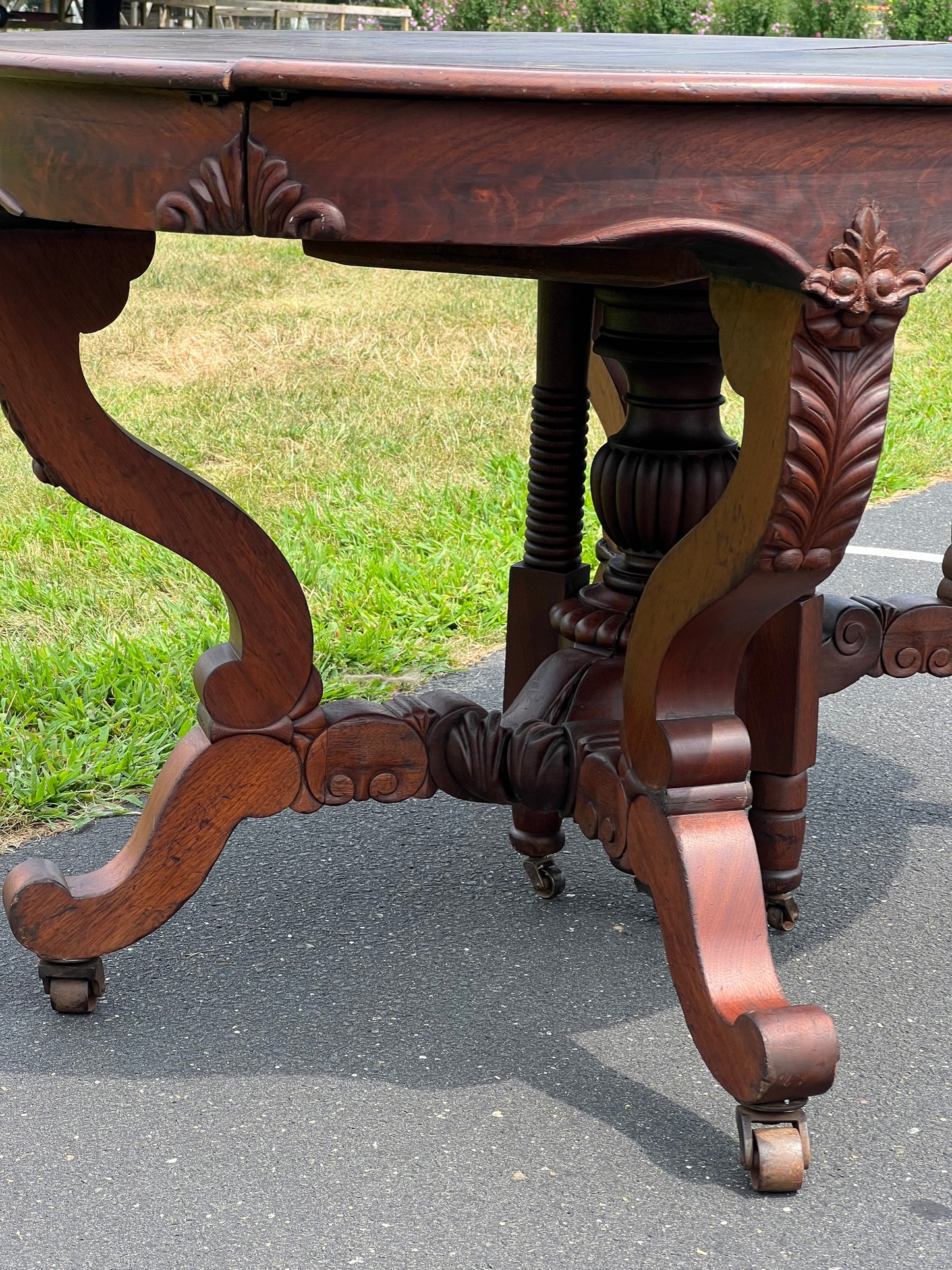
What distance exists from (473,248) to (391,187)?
12.3 inches

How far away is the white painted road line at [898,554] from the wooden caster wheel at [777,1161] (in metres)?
2.10

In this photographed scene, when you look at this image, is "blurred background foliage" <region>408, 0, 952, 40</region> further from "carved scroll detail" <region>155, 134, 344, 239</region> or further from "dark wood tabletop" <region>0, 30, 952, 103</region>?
"carved scroll detail" <region>155, 134, 344, 239</region>

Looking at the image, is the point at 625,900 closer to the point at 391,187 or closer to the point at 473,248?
the point at 473,248

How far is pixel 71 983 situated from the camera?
157cm

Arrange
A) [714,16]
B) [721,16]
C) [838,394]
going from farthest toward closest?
[721,16] → [714,16] → [838,394]

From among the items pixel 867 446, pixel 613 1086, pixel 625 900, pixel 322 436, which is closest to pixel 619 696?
pixel 625 900

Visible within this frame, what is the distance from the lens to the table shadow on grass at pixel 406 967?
149 centimetres

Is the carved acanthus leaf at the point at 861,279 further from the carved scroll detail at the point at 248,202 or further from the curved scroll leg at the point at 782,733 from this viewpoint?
the curved scroll leg at the point at 782,733


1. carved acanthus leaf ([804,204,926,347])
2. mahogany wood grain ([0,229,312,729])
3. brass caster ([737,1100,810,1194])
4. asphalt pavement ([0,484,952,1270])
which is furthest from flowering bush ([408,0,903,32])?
brass caster ([737,1100,810,1194])

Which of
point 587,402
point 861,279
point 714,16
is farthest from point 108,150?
point 714,16

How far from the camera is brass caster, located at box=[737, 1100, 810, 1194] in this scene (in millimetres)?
1288

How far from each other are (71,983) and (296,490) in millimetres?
1979

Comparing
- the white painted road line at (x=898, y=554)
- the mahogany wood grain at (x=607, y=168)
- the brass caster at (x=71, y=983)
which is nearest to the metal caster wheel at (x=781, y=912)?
the brass caster at (x=71, y=983)

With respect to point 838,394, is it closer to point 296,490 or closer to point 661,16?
point 296,490
